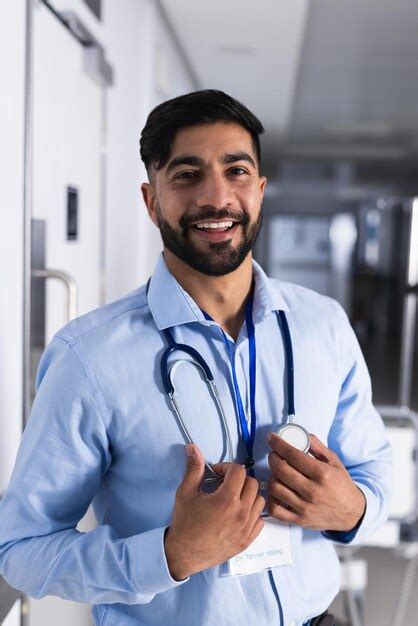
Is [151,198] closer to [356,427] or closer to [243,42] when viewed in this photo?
[356,427]

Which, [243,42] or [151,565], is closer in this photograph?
[151,565]

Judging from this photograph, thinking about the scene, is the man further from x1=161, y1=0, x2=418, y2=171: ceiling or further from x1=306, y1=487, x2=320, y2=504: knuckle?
x1=161, y1=0, x2=418, y2=171: ceiling

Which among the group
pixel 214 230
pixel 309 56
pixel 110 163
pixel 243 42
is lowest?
pixel 214 230

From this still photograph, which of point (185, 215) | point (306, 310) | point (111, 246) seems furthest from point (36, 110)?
point (111, 246)

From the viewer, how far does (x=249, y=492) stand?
89 centimetres

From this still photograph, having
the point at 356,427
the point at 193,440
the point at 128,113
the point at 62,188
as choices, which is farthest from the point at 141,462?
the point at 128,113

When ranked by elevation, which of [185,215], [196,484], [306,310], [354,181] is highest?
[354,181]

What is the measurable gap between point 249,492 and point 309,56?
399 cm

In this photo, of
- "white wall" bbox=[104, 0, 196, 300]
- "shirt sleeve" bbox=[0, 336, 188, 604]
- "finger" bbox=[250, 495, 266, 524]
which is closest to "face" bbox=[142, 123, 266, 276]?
"shirt sleeve" bbox=[0, 336, 188, 604]

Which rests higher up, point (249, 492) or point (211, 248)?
point (211, 248)

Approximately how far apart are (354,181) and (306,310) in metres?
11.0

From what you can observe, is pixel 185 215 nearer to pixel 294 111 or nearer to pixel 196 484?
pixel 196 484

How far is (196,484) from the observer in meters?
0.89

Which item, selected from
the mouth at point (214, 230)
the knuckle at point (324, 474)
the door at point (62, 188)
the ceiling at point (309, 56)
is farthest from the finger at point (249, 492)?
the ceiling at point (309, 56)
